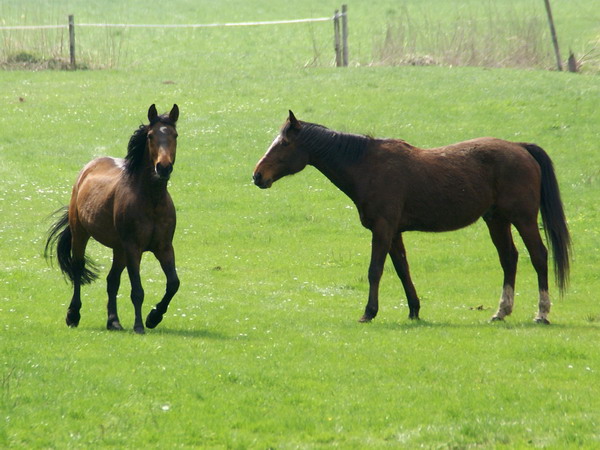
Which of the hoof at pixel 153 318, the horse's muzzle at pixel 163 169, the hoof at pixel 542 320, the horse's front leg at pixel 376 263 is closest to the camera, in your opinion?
the horse's muzzle at pixel 163 169

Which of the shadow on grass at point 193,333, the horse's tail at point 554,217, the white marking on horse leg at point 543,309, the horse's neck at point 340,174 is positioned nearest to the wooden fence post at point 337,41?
the horse's tail at point 554,217

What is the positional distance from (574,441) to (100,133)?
76.1 feet

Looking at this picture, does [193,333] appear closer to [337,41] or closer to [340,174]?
[340,174]

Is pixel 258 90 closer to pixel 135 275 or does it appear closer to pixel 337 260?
pixel 337 260

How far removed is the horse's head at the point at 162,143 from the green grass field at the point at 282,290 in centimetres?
202

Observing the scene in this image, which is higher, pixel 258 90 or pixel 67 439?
pixel 258 90

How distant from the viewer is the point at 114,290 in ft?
41.0

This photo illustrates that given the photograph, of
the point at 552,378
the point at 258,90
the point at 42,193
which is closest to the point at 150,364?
the point at 552,378

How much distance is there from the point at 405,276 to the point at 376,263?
513 millimetres

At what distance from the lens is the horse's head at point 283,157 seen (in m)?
13.3

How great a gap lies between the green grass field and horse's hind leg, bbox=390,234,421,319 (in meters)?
0.21

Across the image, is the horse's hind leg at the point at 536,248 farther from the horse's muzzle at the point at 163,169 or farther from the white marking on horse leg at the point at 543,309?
the horse's muzzle at the point at 163,169

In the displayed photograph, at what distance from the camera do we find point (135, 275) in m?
12.0

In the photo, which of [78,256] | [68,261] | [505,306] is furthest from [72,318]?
[505,306]
